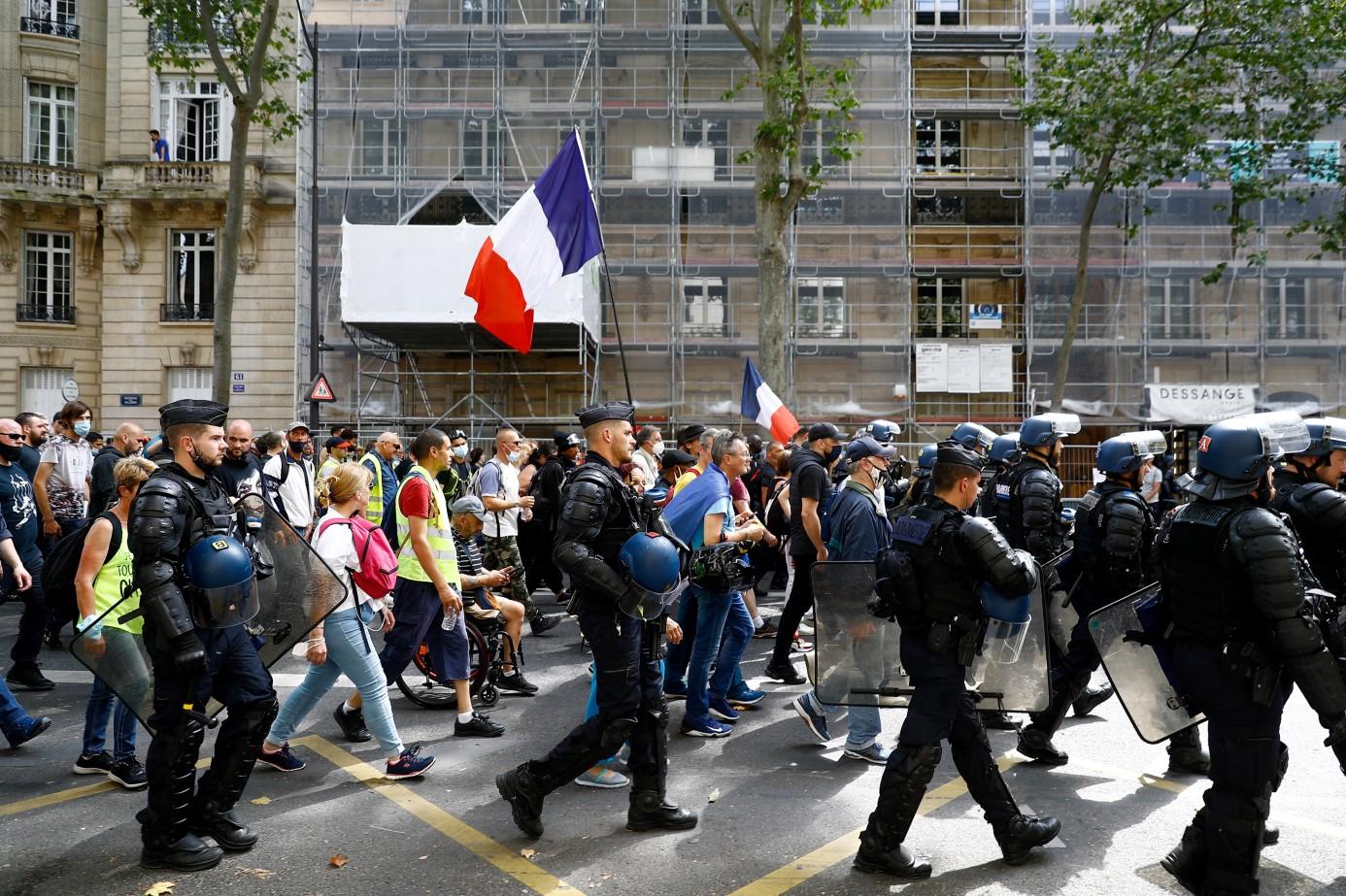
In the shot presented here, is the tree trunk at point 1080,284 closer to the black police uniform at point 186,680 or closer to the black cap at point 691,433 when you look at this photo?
the black cap at point 691,433

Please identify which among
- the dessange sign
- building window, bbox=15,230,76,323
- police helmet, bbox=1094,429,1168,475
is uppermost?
building window, bbox=15,230,76,323

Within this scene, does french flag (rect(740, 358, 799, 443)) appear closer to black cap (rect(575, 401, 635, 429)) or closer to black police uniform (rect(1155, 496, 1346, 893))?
black cap (rect(575, 401, 635, 429))

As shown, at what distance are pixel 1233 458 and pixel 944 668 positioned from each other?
132cm

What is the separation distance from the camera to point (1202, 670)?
12.8 ft

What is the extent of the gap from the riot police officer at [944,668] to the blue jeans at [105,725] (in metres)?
3.78

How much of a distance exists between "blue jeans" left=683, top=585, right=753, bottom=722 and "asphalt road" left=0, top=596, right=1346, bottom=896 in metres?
0.28

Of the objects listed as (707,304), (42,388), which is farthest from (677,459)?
(42,388)

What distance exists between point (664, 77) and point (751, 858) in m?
19.3

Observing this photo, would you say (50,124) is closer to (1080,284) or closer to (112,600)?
(1080,284)

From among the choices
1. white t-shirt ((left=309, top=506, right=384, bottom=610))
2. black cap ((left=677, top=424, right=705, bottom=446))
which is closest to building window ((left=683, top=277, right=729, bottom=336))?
black cap ((left=677, top=424, right=705, bottom=446))

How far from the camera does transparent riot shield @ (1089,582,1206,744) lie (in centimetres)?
452

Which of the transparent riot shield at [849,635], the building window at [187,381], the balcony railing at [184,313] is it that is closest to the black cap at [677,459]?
the transparent riot shield at [849,635]

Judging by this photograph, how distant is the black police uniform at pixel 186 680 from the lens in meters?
4.15

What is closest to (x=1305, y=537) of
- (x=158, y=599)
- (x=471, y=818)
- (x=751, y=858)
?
(x=751, y=858)
